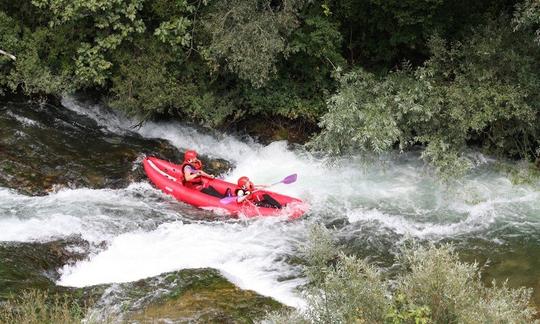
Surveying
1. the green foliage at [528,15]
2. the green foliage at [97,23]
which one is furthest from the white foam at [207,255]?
the green foliage at [528,15]

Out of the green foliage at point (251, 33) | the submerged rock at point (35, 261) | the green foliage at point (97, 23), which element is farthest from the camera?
the green foliage at point (97, 23)

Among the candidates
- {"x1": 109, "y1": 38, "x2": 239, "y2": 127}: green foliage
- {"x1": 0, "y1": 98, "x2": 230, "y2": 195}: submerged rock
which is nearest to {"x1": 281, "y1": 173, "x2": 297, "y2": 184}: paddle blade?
{"x1": 0, "y1": 98, "x2": 230, "y2": 195}: submerged rock

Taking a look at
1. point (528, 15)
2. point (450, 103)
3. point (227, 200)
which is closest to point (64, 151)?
point (227, 200)

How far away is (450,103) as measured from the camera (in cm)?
911

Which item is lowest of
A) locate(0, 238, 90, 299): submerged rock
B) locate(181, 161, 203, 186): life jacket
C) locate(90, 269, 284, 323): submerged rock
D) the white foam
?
the white foam

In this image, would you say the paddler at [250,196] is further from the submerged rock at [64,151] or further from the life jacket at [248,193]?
the submerged rock at [64,151]

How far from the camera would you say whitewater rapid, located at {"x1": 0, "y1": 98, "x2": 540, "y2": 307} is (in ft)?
24.0

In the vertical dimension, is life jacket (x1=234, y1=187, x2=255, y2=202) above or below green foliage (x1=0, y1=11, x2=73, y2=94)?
below

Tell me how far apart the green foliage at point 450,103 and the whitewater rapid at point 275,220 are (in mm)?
654

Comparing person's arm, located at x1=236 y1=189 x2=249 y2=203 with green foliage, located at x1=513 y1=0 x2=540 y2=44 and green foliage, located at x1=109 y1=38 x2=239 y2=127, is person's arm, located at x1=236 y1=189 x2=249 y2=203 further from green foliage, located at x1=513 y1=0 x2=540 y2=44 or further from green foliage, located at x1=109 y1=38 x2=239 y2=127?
green foliage, located at x1=513 y1=0 x2=540 y2=44

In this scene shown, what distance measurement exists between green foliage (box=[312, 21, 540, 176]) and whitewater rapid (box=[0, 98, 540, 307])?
65 centimetres

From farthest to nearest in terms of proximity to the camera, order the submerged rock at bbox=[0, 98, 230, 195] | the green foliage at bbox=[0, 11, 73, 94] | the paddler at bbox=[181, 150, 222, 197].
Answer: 1. the green foliage at bbox=[0, 11, 73, 94]
2. the paddler at bbox=[181, 150, 222, 197]
3. the submerged rock at bbox=[0, 98, 230, 195]

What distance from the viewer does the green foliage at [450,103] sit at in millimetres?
9000

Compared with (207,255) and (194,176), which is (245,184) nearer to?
(194,176)
